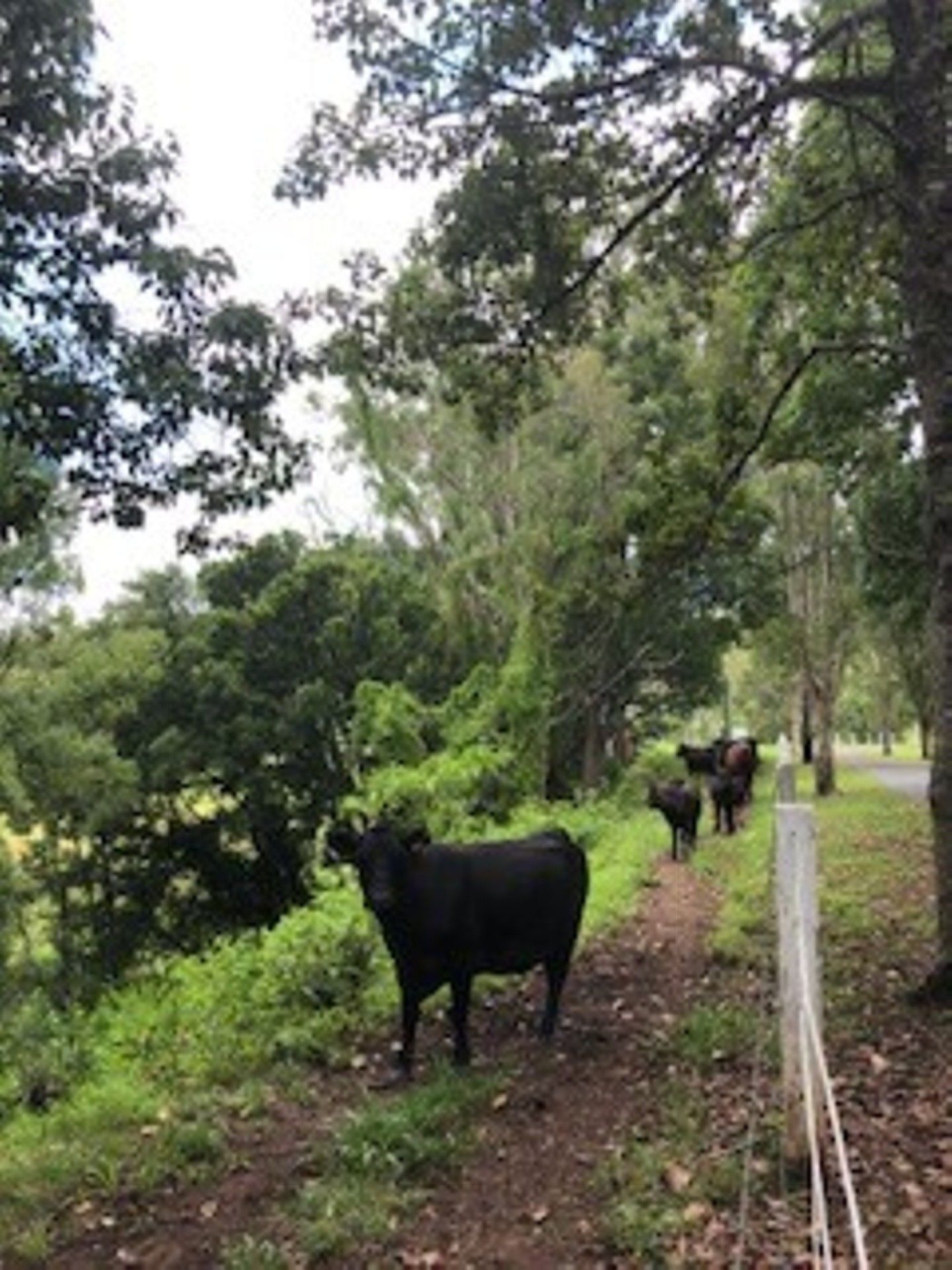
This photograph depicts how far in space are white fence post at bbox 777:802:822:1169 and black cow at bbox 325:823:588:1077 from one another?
8.83 feet

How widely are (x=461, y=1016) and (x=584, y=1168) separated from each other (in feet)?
5.46

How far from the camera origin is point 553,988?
866 centimetres

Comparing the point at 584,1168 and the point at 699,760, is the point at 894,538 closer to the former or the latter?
the point at 584,1168

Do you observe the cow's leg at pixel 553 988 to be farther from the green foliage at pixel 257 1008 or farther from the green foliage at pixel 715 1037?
the green foliage at pixel 257 1008

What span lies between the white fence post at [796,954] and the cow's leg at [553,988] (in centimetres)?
302

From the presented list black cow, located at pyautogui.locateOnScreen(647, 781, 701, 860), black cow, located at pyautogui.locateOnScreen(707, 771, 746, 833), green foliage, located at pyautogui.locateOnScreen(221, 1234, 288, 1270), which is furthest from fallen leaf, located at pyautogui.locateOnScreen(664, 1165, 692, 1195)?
black cow, located at pyautogui.locateOnScreen(707, 771, 746, 833)

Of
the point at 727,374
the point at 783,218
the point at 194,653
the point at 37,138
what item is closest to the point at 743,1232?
the point at 37,138

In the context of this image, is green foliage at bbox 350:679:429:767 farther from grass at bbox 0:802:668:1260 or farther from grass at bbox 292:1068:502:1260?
grass at bbox 292:1068:502:1260

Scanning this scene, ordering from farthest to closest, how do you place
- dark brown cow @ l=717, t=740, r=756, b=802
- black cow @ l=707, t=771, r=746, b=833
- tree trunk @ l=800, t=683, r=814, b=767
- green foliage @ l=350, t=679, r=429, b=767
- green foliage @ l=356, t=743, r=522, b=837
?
1. tree trunk @ l=800, t=683, r=814, b=767
2. dark brown cow @ l=717, t=740, r=756, b=802
3. black cow @ l=707, t=771, r=746, b=833
4. green foliage @ l=350, t=679, r=429, b=767
5. green foliage @ l=356, t=743, r=522, b=837

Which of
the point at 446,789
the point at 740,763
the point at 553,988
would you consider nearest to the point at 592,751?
the point at 740,763

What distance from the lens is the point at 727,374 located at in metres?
18.0

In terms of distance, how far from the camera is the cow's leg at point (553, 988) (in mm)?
8594

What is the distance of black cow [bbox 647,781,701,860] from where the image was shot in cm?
1889

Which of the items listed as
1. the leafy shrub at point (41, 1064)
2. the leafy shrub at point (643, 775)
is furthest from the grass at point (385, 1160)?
the leafy shrub at point (643, 775)
